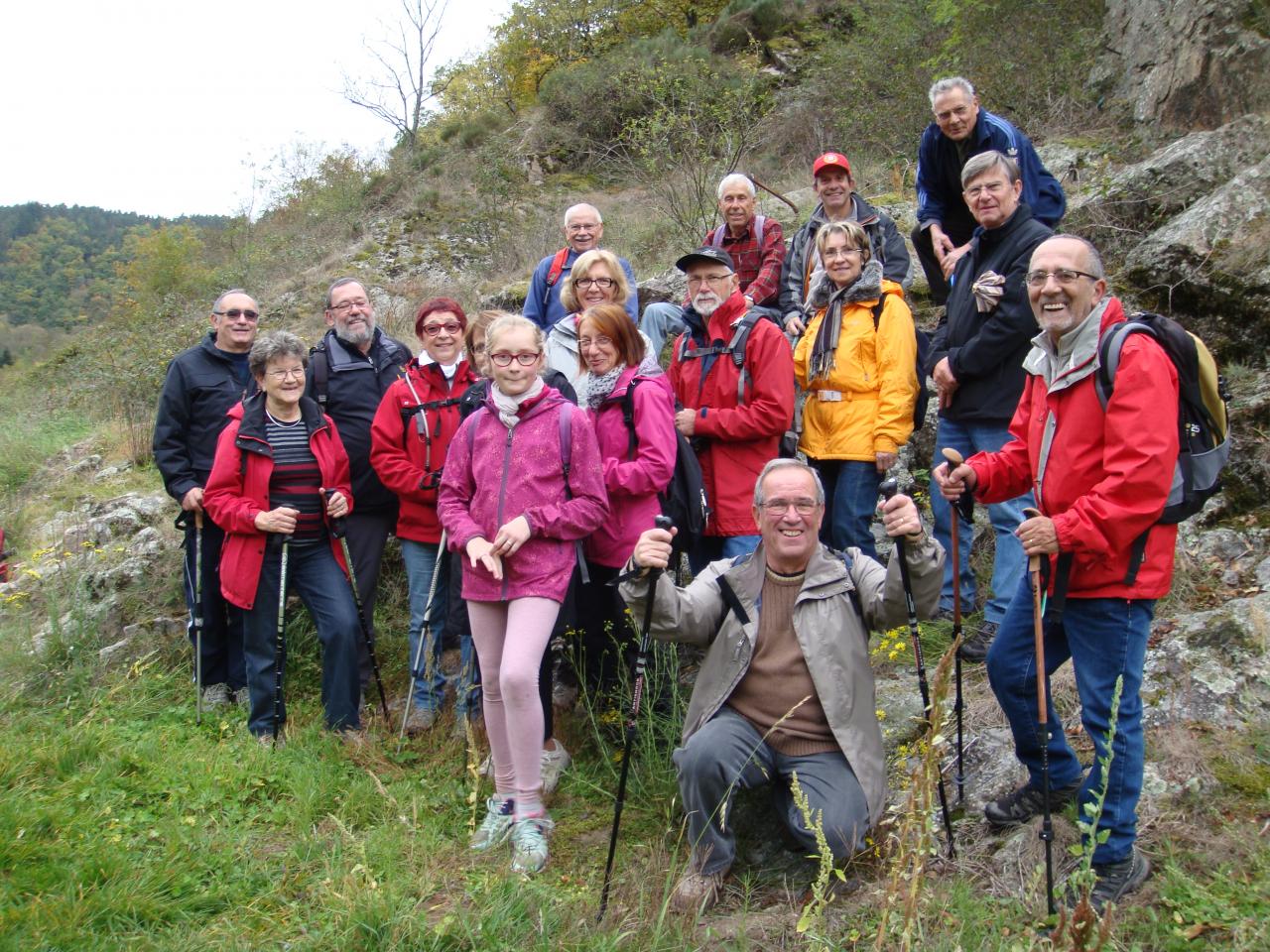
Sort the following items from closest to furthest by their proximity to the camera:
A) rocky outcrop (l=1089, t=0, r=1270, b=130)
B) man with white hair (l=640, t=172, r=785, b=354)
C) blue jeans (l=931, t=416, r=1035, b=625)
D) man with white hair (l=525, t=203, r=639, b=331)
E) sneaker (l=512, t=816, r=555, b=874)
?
sneaker (l=512, t=816, r=555, b=874), blue jeans (l=931, t=416, r=1035, b=625), man with white hair (l=525, t=203, r=639, b=331), man with white hair (l=640, t=172, r=785, b=354), rocky outcrop (l=1089, t=0, r=1270, b=130)

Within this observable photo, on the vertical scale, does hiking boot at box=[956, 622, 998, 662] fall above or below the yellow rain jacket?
below

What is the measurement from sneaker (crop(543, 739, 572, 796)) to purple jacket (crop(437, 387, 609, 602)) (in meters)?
1.05

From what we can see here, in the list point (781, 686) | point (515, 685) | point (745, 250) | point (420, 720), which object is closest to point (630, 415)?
point (515, 685)

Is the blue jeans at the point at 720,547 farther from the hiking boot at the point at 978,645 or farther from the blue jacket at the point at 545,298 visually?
the blue jacket at the point at 545,298

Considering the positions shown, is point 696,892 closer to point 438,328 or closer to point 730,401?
point 730,401

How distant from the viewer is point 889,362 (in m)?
4.73

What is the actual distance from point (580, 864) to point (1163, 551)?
8.90 ft

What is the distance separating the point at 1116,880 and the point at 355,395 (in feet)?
15.0

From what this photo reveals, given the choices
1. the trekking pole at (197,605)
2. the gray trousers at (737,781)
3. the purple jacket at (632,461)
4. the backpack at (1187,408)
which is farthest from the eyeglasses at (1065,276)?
the trekking pole at (197,605)

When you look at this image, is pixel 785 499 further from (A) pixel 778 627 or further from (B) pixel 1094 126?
(B) pixel 1094 126

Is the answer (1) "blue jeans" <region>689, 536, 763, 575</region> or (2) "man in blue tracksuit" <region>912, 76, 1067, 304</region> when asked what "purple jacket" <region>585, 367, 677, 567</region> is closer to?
(1) "blue jeans" <region>689, 536, 763, 575</region>

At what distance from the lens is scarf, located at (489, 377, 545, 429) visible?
4203 millimetres

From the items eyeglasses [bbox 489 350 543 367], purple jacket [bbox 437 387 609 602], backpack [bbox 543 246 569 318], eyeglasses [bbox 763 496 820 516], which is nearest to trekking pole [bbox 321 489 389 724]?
purple jacket [bbox 437 387 609 602]

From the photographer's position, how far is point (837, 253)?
481 centimetres
